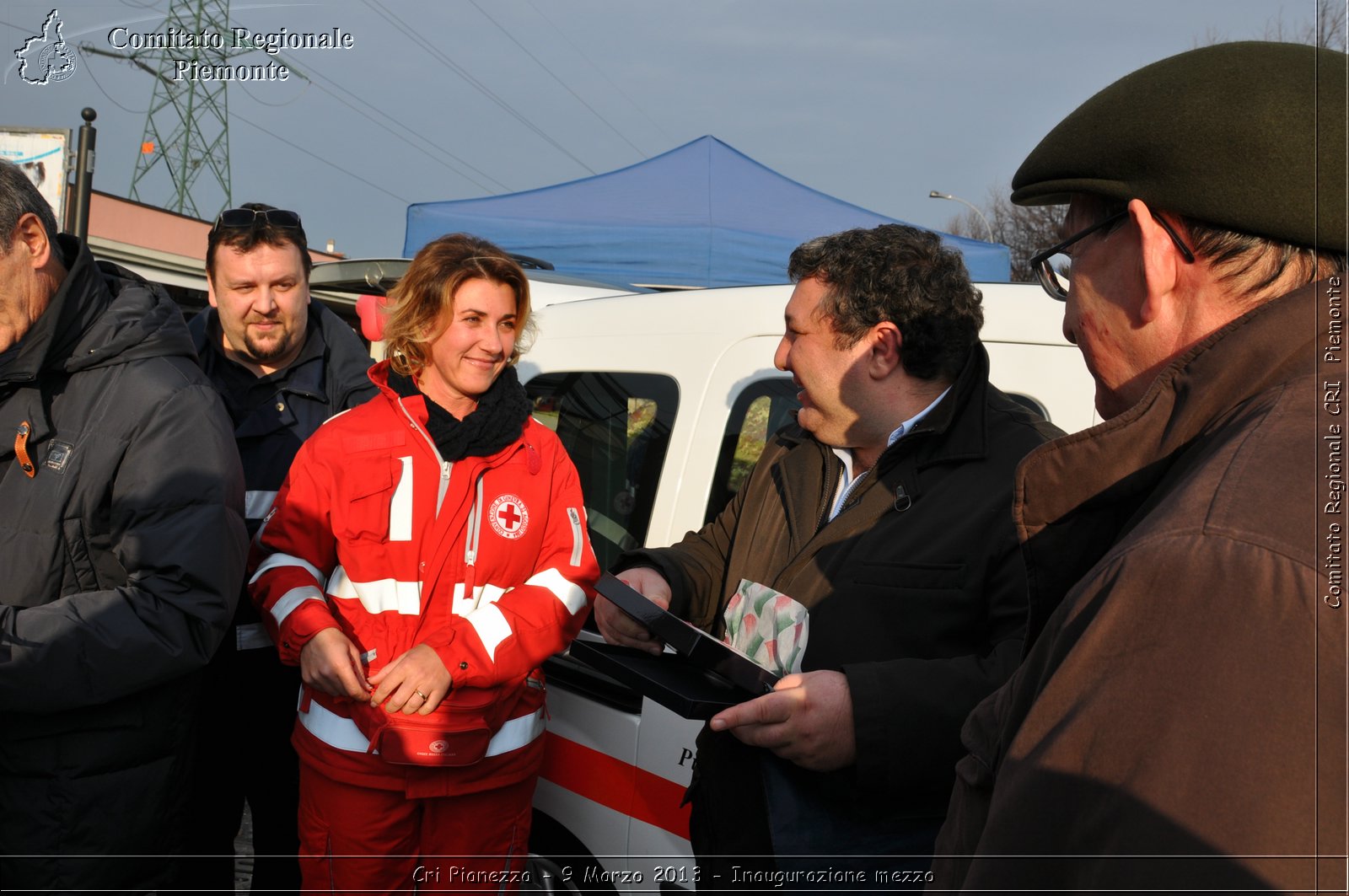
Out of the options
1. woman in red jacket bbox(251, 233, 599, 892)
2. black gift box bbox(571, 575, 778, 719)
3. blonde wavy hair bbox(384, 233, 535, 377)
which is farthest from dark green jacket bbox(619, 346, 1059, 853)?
blonde wavy hair bbox(384, 233, 535, 377)

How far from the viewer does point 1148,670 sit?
73 cm

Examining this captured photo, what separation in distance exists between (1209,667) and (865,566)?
44.9 inches

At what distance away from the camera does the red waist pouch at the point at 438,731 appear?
2355mm

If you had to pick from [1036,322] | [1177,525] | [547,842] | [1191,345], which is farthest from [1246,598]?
[547,842]

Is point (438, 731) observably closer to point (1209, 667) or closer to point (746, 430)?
point (746, 430)

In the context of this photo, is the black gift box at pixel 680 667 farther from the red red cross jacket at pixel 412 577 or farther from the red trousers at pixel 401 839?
the red trousers at pixel 401 839

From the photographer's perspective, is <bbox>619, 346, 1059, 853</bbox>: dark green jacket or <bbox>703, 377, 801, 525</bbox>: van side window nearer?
<bbox>619, 346, 1059, 853</bbox>: dark green jacket

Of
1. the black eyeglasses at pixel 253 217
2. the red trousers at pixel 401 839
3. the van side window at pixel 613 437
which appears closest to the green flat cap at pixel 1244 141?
the van side window at pixel 613 437

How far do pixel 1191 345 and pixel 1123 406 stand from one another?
0.55 ft

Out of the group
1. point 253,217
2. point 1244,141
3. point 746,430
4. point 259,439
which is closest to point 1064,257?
point 1244,141

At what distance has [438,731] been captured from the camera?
2.38m

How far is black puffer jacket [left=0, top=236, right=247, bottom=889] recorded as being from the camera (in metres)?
2.11

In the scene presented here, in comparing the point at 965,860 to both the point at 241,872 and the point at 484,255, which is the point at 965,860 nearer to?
the point at 484,255

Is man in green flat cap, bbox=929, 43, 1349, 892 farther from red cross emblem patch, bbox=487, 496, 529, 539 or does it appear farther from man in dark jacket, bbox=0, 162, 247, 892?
man in dark jacket, bbox=0, 162, 247, 892
